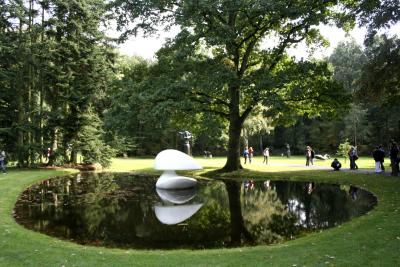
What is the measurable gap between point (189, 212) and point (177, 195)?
14.4 feet

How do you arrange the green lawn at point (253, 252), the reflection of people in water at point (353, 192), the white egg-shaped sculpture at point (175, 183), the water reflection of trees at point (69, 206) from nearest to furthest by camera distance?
the green lawn at point (253, 252)
the water reflection of trees at point (69, 206)
the reflection of people in water at point (353, 192)
the white egg-shaped sculpture at point (175, 183)

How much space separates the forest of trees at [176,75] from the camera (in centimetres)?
2306

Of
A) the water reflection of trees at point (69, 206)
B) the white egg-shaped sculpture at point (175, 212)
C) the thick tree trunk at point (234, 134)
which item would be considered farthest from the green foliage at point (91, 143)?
the white egg-shaped sculpture at point (175, 212)

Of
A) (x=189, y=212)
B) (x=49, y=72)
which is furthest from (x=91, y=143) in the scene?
(x=189, y=212)

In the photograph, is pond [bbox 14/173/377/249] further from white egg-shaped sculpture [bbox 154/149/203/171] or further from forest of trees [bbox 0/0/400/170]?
forest of trees [bbox 0/0/400/170]

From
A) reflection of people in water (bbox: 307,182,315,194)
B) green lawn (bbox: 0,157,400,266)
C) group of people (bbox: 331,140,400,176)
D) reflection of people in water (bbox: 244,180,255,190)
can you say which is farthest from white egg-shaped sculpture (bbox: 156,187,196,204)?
group of people (bbox: 331,140,400,176)

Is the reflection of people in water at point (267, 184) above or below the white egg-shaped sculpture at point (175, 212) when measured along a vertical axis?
above

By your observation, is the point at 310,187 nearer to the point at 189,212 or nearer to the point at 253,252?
the point at 189,212

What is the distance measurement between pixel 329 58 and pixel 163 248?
70869 mm

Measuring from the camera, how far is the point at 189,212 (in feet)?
49.6

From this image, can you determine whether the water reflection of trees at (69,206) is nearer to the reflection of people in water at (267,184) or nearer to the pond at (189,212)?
the pond at (189,212)

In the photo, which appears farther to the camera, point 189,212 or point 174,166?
point 174,166

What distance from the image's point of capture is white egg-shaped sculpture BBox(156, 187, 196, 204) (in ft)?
58.7

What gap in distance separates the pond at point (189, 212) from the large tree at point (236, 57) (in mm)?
6112
